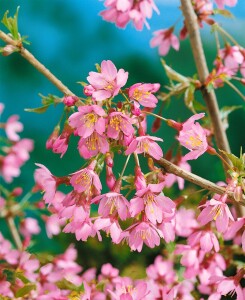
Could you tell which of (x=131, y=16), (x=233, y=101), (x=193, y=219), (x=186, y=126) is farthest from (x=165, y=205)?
(x=233, y=101)

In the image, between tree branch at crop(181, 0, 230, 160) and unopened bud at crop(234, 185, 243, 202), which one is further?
tree branch at crop(181, 0, 230, 160)

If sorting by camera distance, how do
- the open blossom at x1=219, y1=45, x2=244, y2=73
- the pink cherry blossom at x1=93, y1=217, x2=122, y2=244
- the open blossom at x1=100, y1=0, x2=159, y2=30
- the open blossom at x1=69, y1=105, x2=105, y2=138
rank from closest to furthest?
the open blossom at x1=69, y1=105, x2=105, y2=138 < the pink cherry blossom at x1=93, y1=217, x2=122, y2=244 < the open blossom at x1=100, y1=0, x2=159, y2=30 < the open blossom at x1=219, y1=45, x2=244, y2=73

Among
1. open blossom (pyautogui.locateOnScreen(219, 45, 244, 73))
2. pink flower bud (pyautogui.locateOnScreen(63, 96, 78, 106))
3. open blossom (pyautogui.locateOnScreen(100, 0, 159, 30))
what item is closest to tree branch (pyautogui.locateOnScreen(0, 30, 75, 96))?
pink flower bud (pyautogui.locateOnScreen(63, 96, 78, 106))

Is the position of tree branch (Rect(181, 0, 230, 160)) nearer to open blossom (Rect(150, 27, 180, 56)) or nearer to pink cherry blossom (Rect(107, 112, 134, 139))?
open blossom (Rect(150, 27, 180, 56))

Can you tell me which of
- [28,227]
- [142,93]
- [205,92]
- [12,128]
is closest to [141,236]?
[142,93]

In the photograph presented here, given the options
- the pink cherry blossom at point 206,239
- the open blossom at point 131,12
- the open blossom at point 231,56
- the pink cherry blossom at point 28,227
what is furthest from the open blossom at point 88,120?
the pink cherry blossom at point 28,227

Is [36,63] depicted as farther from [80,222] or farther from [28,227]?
[28,227]
